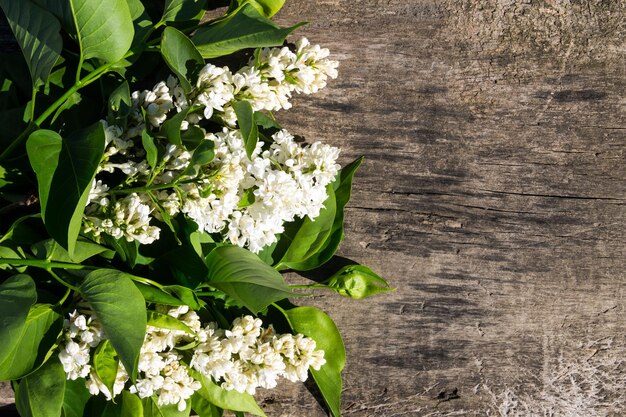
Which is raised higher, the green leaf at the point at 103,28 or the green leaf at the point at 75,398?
the green leaf at the point at 103,28

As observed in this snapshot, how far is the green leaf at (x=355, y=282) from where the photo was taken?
3.60 ft

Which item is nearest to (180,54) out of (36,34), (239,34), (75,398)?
(239,34)

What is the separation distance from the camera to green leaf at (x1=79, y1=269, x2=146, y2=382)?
2.74 ft

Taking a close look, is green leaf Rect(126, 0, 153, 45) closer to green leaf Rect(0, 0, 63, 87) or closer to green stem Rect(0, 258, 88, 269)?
green leaf Rect(0, 0, 63, 87)

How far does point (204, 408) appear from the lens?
3.52 ft

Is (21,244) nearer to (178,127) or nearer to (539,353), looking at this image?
(178,127)

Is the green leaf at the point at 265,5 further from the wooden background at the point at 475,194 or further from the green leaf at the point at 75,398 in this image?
the green leaf at the point at 75,398

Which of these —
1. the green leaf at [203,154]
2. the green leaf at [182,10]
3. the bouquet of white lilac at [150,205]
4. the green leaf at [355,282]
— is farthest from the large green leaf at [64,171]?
the green leaf at [355,282]

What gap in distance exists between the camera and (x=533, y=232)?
3.84 ft

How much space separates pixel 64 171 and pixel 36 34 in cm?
19

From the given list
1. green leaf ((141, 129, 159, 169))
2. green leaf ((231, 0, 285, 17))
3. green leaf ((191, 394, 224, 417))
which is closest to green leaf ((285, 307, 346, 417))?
green leaf ((191, 394, 224, 417))

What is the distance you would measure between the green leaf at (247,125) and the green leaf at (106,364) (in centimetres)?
35

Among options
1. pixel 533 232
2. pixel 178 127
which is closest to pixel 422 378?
pixel 533 232

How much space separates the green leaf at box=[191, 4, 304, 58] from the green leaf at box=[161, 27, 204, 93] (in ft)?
0.17
